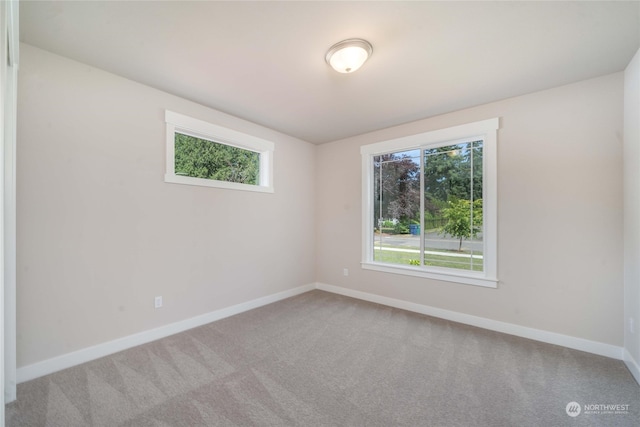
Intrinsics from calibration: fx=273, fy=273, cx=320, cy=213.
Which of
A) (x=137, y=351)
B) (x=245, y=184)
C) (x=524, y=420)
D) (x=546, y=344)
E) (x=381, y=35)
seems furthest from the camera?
(x=245, y=184)

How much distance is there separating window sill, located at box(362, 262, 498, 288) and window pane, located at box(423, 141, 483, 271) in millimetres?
130

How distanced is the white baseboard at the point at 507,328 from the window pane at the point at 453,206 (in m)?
0.59

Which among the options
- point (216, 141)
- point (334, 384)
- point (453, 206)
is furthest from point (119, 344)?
point (453, 206)

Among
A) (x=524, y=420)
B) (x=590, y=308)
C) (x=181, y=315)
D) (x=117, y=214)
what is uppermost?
(x=117, y=214)

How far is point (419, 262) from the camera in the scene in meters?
3.81

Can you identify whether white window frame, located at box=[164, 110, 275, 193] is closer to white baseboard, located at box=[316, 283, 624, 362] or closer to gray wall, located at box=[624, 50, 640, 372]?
white baseboard, located at box=[316, 283, 624, 362]

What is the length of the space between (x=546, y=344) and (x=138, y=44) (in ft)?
15.2

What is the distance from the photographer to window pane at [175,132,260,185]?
3180 mm

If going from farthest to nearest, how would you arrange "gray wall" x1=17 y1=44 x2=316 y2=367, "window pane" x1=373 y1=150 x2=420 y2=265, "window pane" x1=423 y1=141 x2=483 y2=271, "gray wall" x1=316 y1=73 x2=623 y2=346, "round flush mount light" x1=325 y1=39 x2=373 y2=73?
"window pane" x1=373 y1=150 x2=420 y2=265 → "window pane" x1=423 y1=141 x2=483 y2=271 → "gray wall" x1=316 y1=73 x2=623 y2=346 → "gray wall" x1=17 y1=44 x2=316 y2=367 → "round flush mount light" x1=325 y1=39 x2=373 y2=73

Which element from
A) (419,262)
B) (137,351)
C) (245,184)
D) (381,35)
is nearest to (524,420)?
(419,262)

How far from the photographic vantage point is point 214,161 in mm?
3490

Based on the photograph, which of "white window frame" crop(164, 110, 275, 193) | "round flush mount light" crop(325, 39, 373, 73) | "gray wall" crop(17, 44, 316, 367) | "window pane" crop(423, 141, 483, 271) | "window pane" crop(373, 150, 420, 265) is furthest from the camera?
"window pane" crop(373, 150, 420, 265)

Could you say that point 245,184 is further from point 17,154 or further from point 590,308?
point 590,308

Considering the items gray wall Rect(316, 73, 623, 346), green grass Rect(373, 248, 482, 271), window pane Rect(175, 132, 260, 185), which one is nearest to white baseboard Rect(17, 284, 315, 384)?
window pane Rect(175, 132, 260, 185)
